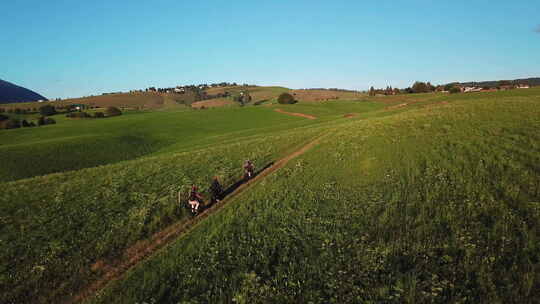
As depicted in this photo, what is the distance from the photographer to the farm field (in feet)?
32.2

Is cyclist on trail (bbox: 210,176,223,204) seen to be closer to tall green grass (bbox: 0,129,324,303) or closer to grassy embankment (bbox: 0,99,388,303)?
tall green grass (bbox: 0,129,324,303)

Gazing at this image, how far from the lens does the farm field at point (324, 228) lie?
9805mm

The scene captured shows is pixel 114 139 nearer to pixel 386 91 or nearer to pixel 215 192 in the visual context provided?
pixel 215 192

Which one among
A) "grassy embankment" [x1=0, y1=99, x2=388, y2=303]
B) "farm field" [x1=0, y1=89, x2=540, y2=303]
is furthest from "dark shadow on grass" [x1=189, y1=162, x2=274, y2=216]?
"farm field" [x1=0, y1=89, x2=540, y2=303]

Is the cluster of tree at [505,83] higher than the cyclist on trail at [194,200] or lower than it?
higher

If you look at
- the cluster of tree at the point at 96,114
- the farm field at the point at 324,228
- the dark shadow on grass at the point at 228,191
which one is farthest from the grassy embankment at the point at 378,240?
the cluster of tree at the point at 96,114

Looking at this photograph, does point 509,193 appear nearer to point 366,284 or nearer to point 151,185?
point 366,284

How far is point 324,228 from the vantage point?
13641 mm

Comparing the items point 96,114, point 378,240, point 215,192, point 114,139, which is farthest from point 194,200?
point 96,114

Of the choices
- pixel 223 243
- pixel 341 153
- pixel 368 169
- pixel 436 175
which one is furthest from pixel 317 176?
pixel 223 243

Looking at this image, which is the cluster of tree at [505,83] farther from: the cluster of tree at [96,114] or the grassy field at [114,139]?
the cluster of tree at [96,114]

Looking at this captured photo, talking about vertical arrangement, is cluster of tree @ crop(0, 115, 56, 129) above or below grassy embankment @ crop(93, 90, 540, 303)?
above

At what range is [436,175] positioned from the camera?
56.9ft

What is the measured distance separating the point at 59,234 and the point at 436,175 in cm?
2523
